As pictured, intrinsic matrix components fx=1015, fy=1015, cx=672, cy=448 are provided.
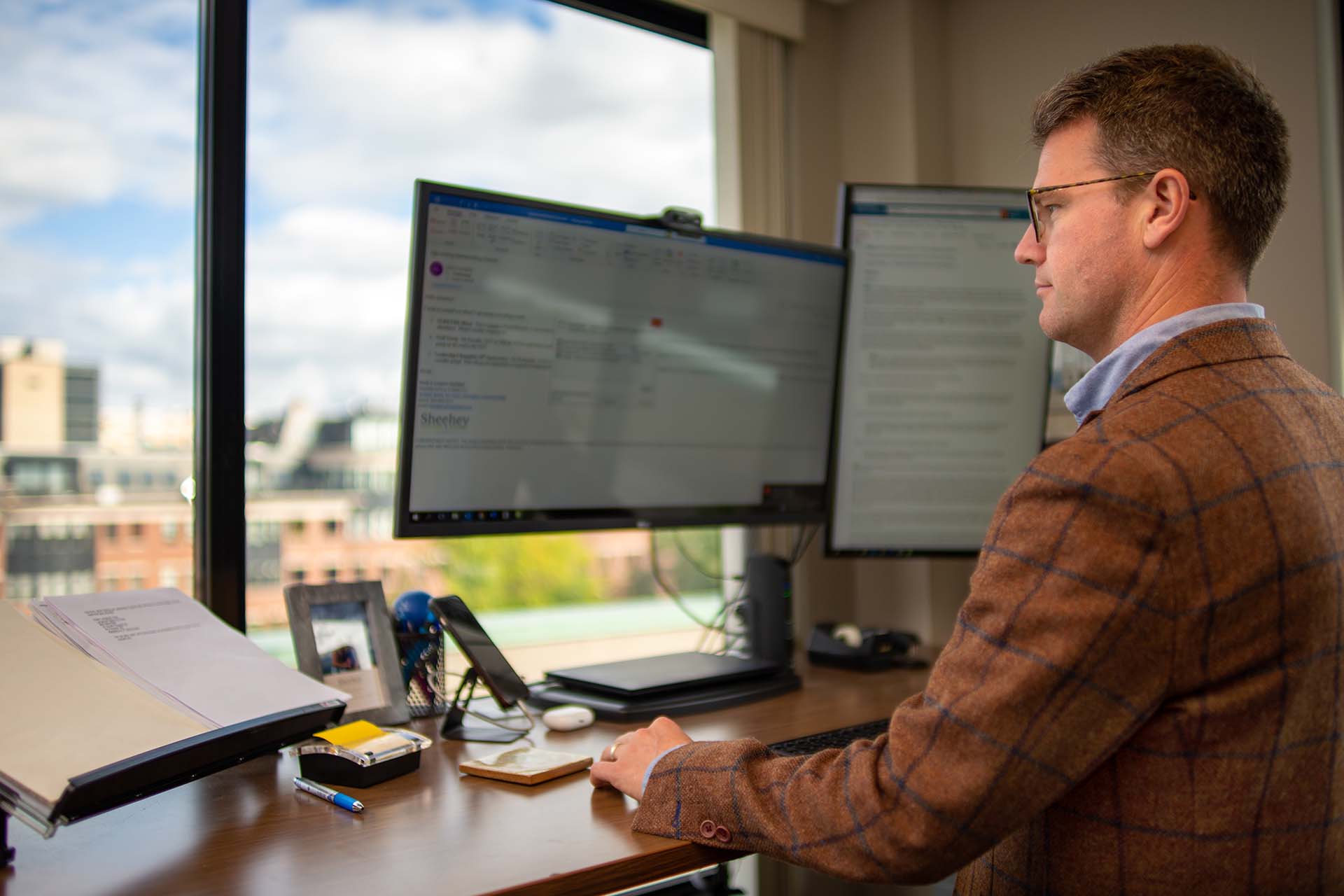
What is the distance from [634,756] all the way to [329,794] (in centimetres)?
33

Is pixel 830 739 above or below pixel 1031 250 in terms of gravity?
below

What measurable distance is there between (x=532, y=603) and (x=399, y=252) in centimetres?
203

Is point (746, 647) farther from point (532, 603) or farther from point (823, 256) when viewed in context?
point (532, 603)

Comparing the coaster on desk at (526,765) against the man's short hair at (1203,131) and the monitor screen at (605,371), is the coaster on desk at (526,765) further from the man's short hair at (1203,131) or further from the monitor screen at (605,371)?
the man's short hair at (1203,131)

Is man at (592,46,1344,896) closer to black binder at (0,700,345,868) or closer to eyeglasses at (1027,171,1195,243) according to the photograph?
eyeglasses at (1027,171,1195,243)

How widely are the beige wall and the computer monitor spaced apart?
217 mm

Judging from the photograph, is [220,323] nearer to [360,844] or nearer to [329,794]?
[329,794]

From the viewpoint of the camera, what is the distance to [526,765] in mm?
1186

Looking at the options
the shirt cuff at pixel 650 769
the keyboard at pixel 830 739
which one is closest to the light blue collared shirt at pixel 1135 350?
the keyboard at pixel 830 739

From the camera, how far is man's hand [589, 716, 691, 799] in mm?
1084

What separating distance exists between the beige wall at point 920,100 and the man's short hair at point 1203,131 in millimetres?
1231

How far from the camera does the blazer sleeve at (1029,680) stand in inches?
30.7

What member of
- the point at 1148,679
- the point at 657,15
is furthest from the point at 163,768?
the point at 657,15

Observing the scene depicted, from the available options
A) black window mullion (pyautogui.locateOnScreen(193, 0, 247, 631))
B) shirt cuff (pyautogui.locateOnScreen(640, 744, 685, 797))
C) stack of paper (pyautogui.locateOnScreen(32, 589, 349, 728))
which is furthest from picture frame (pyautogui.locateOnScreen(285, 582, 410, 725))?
shirt cuff (pyautogui.locateOnScreen(640, 744, 685, 797))
